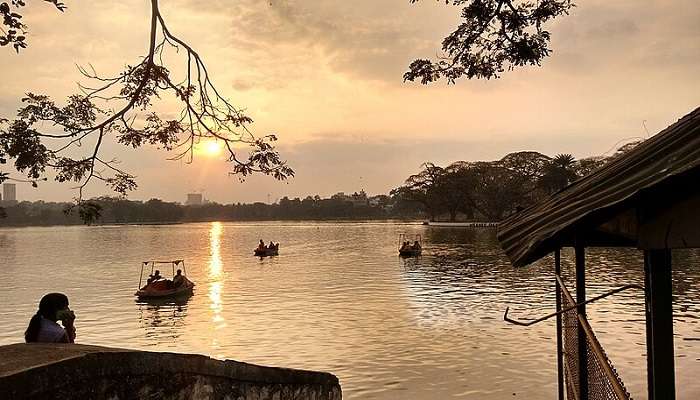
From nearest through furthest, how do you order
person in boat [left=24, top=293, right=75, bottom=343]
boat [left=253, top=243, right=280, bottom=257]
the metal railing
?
the metal railing
person in boat [left=24, top=293, right=75, bottom=343]
boat [left=253, top=243, right=280, bottom=257]

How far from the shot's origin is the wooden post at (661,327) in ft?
9.62

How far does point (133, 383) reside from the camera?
4.06 meters

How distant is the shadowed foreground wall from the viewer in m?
3.47

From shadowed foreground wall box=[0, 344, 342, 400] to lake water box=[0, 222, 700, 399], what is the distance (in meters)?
8.41

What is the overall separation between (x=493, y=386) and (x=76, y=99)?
10423 millimetres

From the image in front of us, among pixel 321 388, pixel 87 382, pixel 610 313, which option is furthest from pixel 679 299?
pixel 87 382

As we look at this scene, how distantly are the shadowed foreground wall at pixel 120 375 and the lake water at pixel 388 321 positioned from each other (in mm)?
8413

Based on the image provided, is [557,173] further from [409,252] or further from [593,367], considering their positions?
[593,367]

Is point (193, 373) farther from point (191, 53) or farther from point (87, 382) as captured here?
point (191, 53)

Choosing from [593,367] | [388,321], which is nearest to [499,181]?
[388,321]

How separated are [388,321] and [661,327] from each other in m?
19.2

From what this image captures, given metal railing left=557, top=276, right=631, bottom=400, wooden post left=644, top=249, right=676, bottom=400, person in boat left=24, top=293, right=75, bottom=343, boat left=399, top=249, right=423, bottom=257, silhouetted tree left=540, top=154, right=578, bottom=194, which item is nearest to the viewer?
wooden post left=644, top=249, right=676, bottom=400

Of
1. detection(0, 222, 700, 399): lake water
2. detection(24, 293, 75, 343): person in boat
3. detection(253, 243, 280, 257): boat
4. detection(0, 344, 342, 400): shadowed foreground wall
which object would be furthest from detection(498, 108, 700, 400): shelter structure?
detection(253, 243, 280, 257): boat

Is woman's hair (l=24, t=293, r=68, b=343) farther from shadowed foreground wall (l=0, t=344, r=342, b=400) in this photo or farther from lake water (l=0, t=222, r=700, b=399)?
lake water (l=0, t=222, r=700, b=399)
